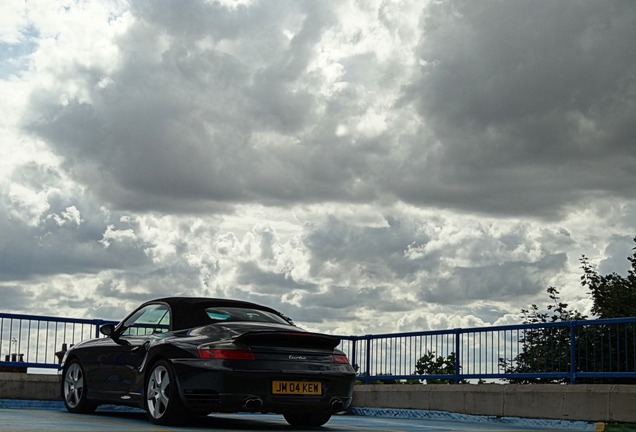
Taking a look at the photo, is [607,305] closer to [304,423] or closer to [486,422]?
[486,422]

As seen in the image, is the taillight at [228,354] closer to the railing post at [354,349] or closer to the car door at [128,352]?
the car door at [128,352]

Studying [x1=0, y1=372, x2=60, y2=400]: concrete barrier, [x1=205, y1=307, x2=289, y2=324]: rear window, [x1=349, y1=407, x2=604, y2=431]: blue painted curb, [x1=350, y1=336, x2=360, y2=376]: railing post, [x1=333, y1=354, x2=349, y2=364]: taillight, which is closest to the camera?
[x1=333, y1=354, x2=349, y2=364]: taillight

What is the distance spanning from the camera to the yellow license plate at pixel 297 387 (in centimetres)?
966

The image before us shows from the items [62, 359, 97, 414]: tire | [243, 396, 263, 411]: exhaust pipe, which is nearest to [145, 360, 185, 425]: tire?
[243, 396, 263, 411]: exhaust pipe

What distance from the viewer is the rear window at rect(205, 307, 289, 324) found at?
1044 centimetres

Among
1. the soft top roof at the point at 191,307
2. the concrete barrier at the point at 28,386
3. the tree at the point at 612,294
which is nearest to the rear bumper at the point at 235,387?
the soft top roof at the point at 191,307

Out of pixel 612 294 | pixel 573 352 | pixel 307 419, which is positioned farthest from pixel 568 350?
pixel 612 294

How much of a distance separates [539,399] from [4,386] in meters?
8.55

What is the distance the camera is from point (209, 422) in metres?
11.0

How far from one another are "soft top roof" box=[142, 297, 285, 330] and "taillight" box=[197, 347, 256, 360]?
68 centimetres

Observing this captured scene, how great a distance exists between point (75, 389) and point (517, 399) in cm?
662

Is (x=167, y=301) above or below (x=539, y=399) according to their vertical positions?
above

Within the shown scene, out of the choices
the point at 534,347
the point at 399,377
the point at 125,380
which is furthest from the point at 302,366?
the point at 399,377

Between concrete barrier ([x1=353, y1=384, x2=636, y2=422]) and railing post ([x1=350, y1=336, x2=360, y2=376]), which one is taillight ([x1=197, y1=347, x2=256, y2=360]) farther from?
railing post ([x1=350, y1=336, x2=360, y2=376])
